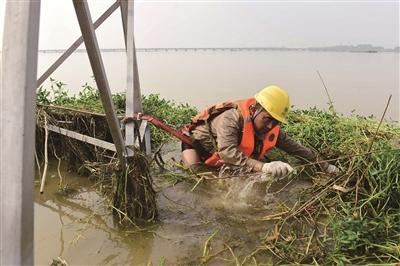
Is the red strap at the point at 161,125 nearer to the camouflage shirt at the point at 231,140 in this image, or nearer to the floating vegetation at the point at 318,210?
the camouflage shirt at the point at 231,140

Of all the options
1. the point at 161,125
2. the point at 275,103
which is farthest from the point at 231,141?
the point at 161,125

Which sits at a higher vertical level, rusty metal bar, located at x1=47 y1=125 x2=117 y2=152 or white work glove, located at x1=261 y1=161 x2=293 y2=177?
rusty metal bar, located at x1=47 y1=125 x2=117 y2=152

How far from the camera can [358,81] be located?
48.4 ft

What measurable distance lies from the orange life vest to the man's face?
69 millimetres

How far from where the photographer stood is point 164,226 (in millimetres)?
3705

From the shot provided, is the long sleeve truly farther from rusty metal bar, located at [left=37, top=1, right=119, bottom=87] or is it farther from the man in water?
rusty metal bar, located at [left=37, top=1, right=119, bottom=87]

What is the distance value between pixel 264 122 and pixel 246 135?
24cm

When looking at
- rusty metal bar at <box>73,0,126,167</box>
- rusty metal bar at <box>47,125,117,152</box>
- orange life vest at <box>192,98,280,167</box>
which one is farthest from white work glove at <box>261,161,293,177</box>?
rusty metal bar at <box>47,125,117,152</box>

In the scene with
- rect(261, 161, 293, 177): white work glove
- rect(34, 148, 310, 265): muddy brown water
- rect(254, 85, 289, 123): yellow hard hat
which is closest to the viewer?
rect(34, 148, 310, 265): muddy brown water

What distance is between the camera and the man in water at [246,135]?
174 inches

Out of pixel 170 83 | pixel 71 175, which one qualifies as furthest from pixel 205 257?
pixel 170 83

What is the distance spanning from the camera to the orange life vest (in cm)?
457

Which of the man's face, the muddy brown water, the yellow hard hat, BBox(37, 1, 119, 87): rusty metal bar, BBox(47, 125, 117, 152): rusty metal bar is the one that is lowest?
the muddy brown water

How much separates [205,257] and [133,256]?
0.56 metres
